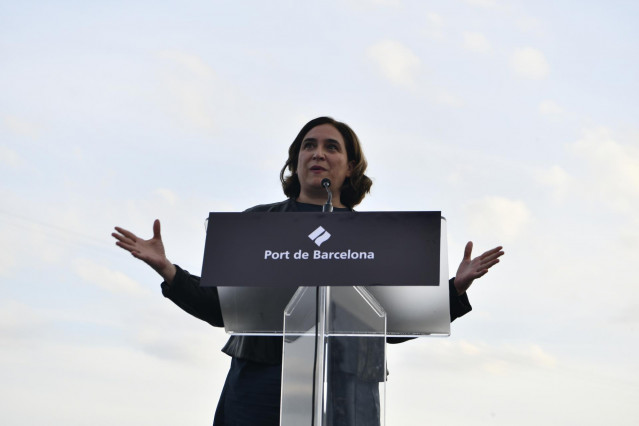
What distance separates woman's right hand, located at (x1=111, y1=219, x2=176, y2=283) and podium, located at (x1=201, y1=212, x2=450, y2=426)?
44 centimetres

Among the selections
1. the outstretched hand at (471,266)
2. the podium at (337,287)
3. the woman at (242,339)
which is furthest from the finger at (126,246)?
the outstretched hand at (471,266)

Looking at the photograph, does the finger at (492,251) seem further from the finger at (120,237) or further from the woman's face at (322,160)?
the finger at (120,237)

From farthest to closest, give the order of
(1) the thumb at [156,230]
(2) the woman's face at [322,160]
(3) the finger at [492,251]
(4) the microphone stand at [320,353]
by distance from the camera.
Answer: (2) the woman's face at [322,160] → (1) the thumb at [156,230] → (3) the finger at [492,251] → (4) the microphone stand at [320,353]

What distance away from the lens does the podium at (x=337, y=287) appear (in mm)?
2357

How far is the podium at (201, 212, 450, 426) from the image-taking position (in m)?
2.36

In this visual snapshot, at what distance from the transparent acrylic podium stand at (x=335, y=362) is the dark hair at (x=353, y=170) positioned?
142 centimetres

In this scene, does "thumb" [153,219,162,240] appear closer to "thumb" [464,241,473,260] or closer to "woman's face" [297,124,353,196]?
"woman's face" [297,124,353,196]

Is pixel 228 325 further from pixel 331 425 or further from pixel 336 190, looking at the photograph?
pixel 336 190

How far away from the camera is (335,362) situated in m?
2.37

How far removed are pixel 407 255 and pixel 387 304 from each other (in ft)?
0.58

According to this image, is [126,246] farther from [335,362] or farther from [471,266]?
[471,266]

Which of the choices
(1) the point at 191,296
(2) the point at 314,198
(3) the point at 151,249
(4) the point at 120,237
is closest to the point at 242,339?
(1) the point at 191,296

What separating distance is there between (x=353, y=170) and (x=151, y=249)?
3.92ft

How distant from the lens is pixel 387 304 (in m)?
2.50
